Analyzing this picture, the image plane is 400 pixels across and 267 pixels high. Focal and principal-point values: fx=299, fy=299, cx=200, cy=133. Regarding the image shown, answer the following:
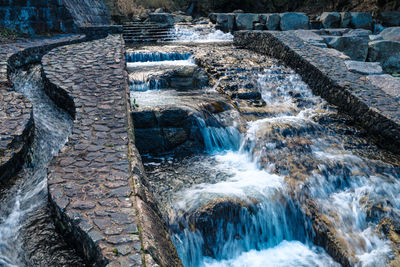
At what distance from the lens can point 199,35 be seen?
1322 centimetres

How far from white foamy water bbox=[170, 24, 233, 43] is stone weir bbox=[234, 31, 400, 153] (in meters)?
4.15

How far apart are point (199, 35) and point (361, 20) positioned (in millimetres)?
7029

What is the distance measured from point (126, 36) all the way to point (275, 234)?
1089 centimetres

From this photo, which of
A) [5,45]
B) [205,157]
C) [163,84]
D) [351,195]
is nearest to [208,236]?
[205,157]

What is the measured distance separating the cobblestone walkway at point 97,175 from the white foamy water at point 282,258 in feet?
5.03

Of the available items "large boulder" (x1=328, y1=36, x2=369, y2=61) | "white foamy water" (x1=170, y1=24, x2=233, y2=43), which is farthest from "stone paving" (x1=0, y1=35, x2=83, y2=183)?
"large boulder" (x1=328, y1=36, x2=369, y2=61)

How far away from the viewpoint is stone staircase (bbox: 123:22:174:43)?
1248 centimetres

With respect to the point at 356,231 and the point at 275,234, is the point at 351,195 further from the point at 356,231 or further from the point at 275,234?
the point at 275,234

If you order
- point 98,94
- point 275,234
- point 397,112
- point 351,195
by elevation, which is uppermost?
point 98,94

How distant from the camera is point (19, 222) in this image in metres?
2.78

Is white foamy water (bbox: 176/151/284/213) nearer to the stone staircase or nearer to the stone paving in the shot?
the stone paving

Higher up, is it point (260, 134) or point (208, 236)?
point (260, 134)

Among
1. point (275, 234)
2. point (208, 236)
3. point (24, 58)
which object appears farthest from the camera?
point (24, 58)

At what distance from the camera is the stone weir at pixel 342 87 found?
5.12 meters
